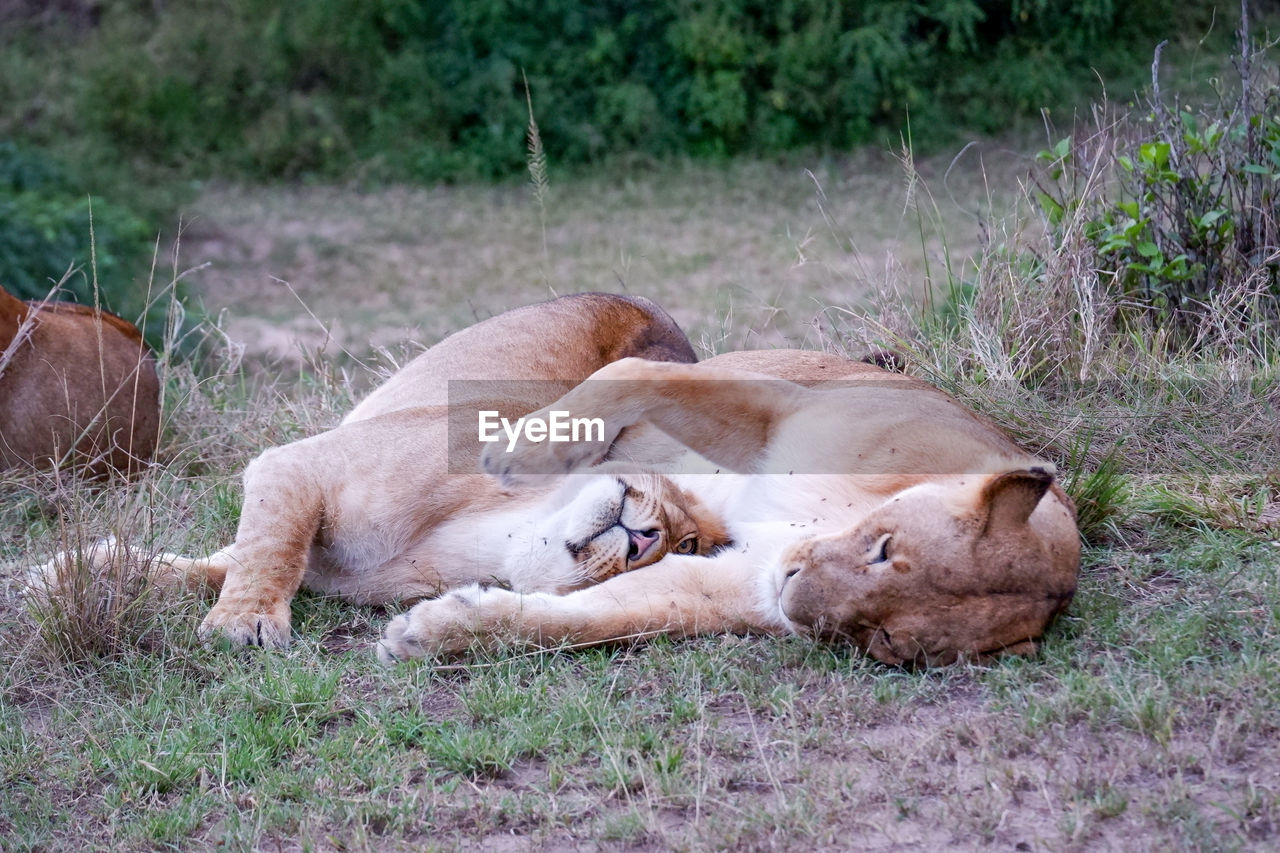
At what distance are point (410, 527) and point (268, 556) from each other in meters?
0.35

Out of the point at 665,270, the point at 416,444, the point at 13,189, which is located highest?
the point at 416,444

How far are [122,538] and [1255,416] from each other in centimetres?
328

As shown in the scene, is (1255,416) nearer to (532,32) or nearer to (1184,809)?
(1184,809)

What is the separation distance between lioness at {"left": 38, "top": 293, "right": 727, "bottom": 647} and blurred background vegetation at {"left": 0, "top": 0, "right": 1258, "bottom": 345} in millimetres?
11879

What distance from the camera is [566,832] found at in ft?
7.47

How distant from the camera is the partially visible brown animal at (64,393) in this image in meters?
4.28

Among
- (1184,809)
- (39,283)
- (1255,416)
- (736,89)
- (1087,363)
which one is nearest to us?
(1184,809)

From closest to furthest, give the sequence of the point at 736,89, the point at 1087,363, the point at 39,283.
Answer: the point at 1087,363
the point at 39,283
the point at 736,89

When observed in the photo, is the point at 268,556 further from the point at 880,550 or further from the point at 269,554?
the point at 880,550

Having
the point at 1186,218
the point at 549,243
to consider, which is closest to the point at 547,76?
Result: the point at 549,243

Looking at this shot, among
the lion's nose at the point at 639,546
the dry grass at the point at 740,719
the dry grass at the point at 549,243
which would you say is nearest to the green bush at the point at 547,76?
the dry grass at the point at 549,243

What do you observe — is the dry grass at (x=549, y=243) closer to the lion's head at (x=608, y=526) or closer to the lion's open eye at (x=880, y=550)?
the lion's head at (x=608, y=526)

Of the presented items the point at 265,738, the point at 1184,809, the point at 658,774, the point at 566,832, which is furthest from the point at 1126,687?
the point at 265,738

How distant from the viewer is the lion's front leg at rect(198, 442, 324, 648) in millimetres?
3105
